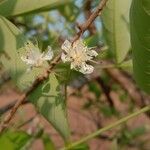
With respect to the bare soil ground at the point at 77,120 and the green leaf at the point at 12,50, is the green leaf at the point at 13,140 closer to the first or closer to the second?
the bare soil ground at the point at 77,120

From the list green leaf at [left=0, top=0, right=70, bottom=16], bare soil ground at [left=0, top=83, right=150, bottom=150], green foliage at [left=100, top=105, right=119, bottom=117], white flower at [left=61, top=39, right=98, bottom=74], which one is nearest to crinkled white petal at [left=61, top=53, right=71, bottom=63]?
white flower at [left=61, top=39, right=98, bottom=74]

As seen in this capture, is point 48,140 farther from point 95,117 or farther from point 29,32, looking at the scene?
point 95,117

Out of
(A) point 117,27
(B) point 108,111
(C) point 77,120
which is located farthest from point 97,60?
(C) point 77,120

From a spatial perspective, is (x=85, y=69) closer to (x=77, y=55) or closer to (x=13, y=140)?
(x=77, y=55)

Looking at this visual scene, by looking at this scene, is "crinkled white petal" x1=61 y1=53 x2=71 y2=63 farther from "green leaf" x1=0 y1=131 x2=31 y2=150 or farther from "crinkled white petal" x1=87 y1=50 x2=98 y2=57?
"green leaf" x1=0 y1=131 x2=31 y2=150

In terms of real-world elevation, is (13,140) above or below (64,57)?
below

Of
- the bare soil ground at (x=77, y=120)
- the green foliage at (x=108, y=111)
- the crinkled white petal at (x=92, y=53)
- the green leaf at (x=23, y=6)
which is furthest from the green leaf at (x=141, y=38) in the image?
the green foliage at (x=108, y=111)
